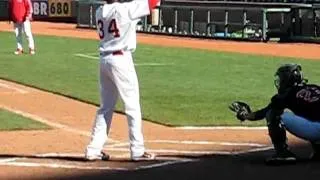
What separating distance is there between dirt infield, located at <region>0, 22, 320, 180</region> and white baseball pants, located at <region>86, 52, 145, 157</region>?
25 centimetres

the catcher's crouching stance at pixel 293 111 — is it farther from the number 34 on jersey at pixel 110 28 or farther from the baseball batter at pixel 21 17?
the baseball batter at pixel 21 17

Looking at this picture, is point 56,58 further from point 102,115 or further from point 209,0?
point 209,0

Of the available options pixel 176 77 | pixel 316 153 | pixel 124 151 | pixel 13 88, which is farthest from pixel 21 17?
pixel 316 153

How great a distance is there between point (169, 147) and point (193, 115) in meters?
3.39

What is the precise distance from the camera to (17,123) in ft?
45.9

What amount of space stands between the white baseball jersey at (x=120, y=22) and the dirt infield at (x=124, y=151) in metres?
1.32

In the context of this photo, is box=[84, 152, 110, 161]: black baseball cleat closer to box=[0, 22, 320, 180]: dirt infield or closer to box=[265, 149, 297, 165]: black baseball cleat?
box=[0, 22, 320, 180]: dirt infield

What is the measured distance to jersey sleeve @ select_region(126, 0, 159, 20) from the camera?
9.90m

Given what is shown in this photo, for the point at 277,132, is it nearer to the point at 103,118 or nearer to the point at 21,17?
the point at 103,118

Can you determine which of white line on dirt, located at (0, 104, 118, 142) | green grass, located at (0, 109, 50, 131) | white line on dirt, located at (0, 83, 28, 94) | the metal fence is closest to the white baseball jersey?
white line on dirt, located at (0, 104, 118, 142)

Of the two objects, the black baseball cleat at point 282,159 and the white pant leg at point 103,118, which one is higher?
the white pant leg at point 103,118

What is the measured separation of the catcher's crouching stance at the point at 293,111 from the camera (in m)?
9.94

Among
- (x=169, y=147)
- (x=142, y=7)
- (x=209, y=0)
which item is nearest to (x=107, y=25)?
(x=142, y=7)

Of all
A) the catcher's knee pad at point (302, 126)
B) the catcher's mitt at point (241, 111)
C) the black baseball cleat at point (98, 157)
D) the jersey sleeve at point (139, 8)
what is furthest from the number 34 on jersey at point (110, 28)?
the catcher's knee pad at point (302, 126)
